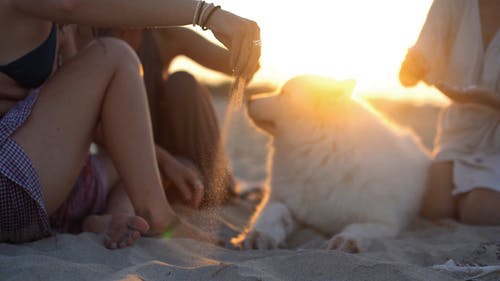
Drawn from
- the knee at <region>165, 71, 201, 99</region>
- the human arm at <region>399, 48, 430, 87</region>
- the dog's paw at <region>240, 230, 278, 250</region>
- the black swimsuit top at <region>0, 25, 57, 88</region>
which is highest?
the human arm at <region>399, 48, 430, 87</region>

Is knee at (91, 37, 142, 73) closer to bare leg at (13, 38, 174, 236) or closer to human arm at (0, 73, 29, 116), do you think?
bare leg at (13, 38, 174, 236)

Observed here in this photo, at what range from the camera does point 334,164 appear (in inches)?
118

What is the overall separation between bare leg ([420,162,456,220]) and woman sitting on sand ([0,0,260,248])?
1.46 meters

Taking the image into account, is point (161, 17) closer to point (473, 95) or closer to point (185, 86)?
point (185, 86)

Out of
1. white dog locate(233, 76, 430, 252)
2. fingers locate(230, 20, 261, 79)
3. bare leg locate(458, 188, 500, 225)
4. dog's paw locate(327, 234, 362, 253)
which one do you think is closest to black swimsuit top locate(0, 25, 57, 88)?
fingers locate(230, 20, 261, 79)

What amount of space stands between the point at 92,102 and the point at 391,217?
155 centimetres

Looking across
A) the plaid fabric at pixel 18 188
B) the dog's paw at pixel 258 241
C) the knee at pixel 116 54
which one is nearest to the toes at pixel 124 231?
the plaid fabric at pixel 18 188

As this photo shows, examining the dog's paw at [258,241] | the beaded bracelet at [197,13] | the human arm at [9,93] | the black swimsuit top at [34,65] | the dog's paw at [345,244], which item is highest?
the beaded bracelet at [197,13]

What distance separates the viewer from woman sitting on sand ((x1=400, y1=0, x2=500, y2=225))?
115 inches

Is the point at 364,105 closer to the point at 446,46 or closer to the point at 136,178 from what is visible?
the point at 446,46

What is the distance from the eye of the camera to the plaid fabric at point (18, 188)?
75.9 inches

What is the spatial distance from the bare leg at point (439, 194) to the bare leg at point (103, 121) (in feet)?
4.99

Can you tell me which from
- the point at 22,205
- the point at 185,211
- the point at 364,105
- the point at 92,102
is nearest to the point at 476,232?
the point at 364,105

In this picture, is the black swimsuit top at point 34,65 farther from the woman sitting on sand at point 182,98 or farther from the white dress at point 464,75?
the white dress at point 464,75
